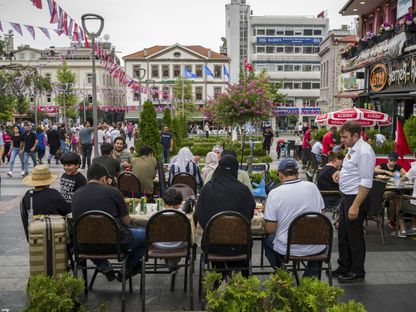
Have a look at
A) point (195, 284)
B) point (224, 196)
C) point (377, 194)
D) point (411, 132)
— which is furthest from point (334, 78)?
point (224, 196)

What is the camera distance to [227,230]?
471 centimetres

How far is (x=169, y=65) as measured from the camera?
75062 millimetres

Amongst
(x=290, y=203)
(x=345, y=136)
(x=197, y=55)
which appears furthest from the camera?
(x=197, y=55)

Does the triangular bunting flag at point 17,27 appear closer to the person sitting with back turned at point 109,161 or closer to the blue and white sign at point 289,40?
the person sitting with back turned at point 109,161

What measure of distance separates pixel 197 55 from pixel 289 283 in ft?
241

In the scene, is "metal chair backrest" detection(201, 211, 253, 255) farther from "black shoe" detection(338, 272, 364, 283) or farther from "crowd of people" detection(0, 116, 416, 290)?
"black shoe" detection(338, 272, 364, 283)

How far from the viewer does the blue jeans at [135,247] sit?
5.18 m

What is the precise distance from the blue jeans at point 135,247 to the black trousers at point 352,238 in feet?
8.01

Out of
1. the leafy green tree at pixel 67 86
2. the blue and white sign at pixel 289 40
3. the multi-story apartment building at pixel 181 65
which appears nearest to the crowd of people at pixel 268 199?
the leafy green tree at pixel 67 86

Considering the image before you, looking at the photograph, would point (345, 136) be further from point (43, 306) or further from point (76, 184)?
point (43, 306)

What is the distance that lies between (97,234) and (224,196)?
136cm

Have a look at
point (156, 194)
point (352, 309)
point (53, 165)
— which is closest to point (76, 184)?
point (156, 194)

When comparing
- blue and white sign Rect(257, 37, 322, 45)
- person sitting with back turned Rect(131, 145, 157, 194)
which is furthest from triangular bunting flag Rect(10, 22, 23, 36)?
blue and white sign Rect(257, 37, 322, 45)

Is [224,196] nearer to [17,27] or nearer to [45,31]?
→ [17,27]
